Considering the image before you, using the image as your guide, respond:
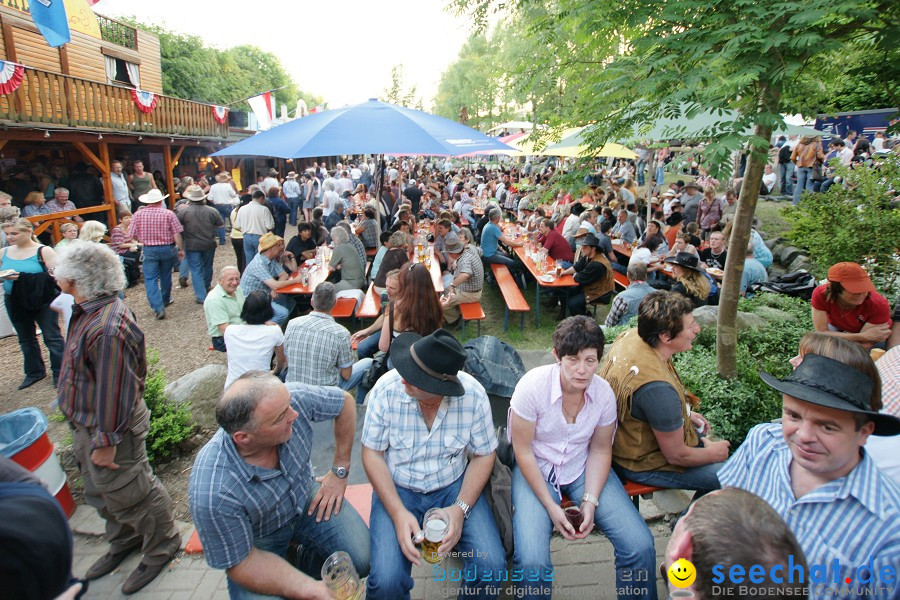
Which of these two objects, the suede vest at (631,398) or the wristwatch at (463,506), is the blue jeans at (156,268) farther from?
the suede vest at (631,398)

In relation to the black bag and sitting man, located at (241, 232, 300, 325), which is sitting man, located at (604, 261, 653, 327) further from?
sitting man, located at (241, 232, 300, 325)

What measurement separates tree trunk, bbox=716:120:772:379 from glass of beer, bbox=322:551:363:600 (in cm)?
337

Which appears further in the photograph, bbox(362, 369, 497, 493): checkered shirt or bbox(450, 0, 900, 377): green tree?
bbox(362, 369, 497, 493): checkered shirt

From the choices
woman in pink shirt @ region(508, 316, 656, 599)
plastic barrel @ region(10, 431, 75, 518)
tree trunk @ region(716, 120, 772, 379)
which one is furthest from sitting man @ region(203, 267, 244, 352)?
tree trunk @ region(716, 120, 772, 379)

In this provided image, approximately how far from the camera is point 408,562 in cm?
245

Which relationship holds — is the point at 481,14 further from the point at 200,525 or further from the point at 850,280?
the point at 200,525

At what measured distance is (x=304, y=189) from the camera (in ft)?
55.0

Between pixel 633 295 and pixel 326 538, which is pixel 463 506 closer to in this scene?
pixel 326 538

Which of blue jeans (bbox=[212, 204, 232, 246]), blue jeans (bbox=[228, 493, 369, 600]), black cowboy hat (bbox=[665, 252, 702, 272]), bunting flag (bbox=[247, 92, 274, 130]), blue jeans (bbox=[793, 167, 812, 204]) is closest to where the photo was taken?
blue jeans (bbox=[228, 493, 369, 600])

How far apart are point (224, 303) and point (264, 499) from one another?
3.60 m

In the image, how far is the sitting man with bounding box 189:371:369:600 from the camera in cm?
206

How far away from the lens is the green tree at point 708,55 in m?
2.43

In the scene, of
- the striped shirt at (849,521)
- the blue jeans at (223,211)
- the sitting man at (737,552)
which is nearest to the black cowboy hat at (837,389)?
the striped shirt at (849,521)

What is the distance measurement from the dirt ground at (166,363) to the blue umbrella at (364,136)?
2.72 m
